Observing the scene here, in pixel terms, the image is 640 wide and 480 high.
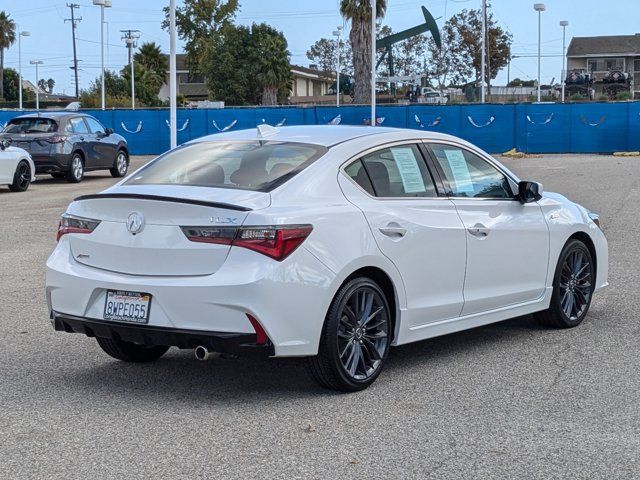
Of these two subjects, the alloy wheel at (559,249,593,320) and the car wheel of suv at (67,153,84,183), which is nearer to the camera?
the alloy wheel at (559,249,593,320)

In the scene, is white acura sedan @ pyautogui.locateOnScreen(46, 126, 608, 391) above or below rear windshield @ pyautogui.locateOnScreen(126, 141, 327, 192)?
below

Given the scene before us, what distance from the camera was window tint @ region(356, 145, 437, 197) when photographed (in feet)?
21.7

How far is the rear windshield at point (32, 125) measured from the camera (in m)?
24.1

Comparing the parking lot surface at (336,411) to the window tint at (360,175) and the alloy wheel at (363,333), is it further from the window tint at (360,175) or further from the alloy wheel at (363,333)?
the window tint at (360,175)

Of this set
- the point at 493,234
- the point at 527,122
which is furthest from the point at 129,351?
the point at 527,122

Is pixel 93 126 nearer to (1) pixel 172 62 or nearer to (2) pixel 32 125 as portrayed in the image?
(2) pixel 32 125

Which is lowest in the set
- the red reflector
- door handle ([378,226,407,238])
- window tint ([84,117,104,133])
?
the red reflector

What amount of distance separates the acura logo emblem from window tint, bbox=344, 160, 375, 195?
4.31 ft

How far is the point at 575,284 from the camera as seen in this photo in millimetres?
8297

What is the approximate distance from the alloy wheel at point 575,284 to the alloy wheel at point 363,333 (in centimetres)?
231

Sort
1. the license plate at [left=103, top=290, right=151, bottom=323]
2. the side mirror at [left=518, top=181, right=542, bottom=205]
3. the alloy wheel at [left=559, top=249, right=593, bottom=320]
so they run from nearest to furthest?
the license plate at [left=103, top=290, right=151, bottom=323]
the side mirror at [left=518, top=181, right=542, bottom=205]
the alloy wheel at [left=559, top=249, right=593, bottom=320]

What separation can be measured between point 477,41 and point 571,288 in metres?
97.0

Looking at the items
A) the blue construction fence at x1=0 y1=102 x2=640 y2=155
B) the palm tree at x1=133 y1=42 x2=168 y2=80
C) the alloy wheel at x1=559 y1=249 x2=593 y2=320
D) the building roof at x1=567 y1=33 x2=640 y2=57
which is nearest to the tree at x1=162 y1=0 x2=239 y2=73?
the palm tree at x1=133 y1=42 x2=168 y2=80

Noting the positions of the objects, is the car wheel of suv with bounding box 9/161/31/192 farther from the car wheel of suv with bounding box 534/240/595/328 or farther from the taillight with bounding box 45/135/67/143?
the car wheel of suv with bounding box 534/240/595/328
